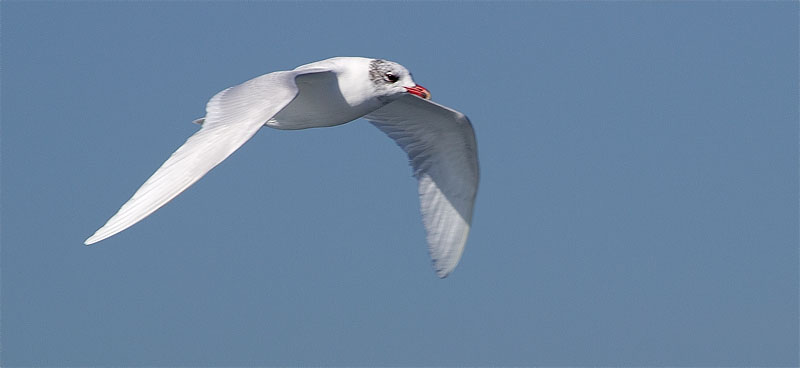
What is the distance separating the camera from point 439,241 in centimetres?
1664

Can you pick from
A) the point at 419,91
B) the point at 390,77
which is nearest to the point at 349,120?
the point at 390,77

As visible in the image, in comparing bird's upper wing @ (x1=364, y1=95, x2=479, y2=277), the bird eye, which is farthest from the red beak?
bird's upper wing @ (x1=364, y1=95, x2=479, y2=277)

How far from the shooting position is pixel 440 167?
16891 millimetres

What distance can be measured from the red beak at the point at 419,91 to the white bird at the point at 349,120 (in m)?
0.01

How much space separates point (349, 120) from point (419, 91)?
3.46ft

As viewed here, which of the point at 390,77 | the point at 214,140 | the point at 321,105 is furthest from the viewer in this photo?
the point at 321,105

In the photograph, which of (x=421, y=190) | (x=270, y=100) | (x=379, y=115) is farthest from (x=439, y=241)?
(x=270, y=100)

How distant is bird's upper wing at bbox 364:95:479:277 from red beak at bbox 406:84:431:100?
228 cm

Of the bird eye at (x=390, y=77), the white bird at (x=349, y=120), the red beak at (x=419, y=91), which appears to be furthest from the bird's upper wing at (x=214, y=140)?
the red beak at (x=419, y=91)

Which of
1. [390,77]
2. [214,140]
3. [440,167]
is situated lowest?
[214,140]

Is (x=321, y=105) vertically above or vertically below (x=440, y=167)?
below

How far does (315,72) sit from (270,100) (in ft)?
4.75

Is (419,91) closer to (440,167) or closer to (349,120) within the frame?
(349,120)

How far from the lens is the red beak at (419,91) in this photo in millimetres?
14023
